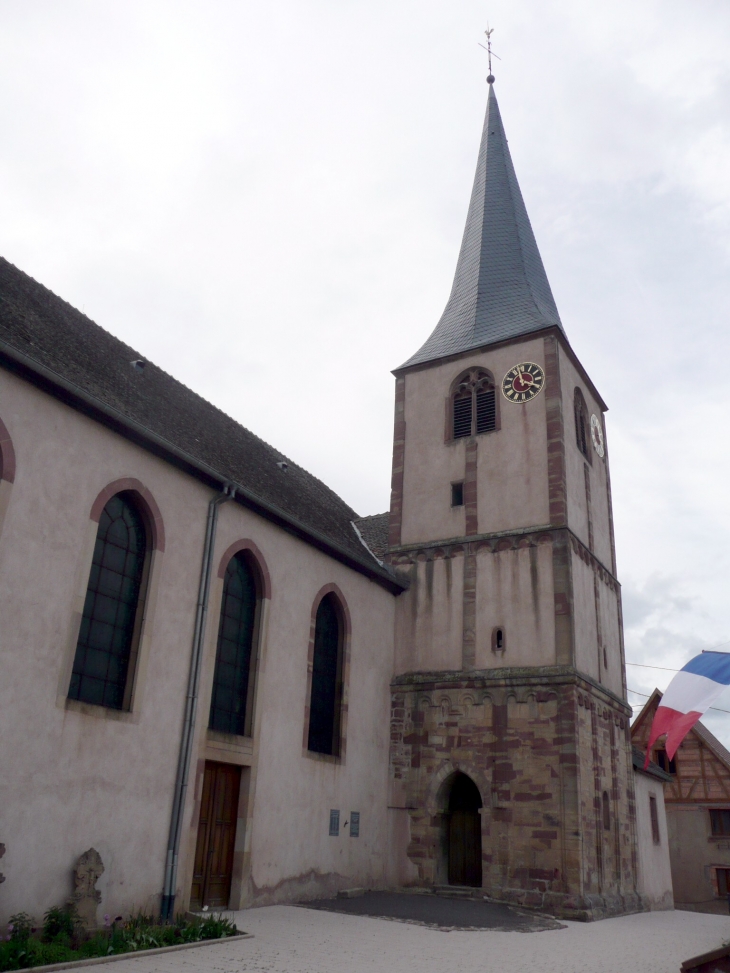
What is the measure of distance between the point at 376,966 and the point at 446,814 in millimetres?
8670

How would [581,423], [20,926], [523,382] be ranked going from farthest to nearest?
1. [581,423]
2. [523,382]
3. [20,926]

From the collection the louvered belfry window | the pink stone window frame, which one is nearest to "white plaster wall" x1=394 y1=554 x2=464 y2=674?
the pink stone window frame

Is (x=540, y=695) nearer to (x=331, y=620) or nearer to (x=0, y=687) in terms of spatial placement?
(x=331, y=620)

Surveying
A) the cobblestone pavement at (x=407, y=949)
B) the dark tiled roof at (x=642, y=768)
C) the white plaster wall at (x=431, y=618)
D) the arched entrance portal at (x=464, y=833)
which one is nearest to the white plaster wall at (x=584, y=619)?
the white plaster wall at (x=431, y=618)

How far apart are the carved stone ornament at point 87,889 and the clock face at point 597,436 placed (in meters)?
15.6

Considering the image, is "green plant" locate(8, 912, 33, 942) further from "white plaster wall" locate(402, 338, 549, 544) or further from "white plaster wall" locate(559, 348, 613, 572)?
"white plaster wall" locate(559, 348, 613, 572)

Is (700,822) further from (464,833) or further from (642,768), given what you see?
(464,833)

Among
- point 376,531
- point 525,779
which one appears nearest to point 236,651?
point 525,779

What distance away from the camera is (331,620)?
17.0m

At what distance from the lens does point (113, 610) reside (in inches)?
462

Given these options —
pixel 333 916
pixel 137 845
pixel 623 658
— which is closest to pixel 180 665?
pixel 137 845

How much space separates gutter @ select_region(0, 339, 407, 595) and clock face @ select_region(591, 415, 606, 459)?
750 cm

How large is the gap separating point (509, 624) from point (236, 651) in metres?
6.36

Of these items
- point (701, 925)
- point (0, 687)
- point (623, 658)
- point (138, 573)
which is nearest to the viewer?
point (0, 687)
